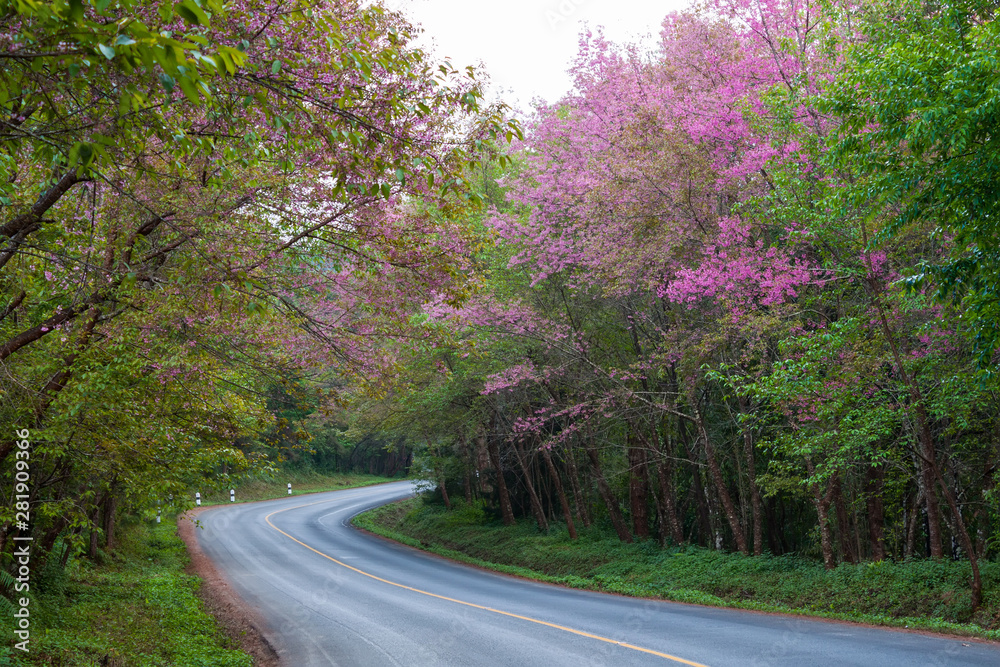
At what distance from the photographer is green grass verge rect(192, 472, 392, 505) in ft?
136

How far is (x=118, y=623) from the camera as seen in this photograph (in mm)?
9961

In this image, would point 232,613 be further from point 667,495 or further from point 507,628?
point 667,495

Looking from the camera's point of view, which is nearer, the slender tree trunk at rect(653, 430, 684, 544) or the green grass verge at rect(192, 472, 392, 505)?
the slender tree trunk at rect(653, 430, 684, 544)

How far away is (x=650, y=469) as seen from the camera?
73.8 ft

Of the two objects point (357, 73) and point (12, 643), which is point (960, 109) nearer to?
point (357, 73)

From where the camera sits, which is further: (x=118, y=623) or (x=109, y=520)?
(x=109, y=520)

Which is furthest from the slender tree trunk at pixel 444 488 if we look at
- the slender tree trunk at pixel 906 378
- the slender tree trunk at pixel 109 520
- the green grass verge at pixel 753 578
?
the slender tree trunk at pixel 906 378

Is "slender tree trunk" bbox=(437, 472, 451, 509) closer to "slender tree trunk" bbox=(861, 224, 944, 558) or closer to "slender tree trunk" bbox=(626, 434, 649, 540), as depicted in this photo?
"slender tree trunk" bbox=(626, 434, 649, 540)

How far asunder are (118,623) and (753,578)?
→ 1133 centimetres

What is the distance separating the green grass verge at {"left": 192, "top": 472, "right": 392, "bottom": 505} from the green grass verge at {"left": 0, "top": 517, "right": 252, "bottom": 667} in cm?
2301

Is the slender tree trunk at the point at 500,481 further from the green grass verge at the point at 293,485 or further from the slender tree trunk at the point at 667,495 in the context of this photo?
the green grass verge at the point at 293,485

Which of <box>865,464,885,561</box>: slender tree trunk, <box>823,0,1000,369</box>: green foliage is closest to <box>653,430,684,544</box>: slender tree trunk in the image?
<box>865,464,885,561</box>: slender tree trunk

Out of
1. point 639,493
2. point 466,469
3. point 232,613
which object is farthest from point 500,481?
point 232,613

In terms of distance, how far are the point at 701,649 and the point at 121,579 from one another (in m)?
12.2
